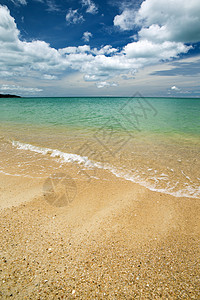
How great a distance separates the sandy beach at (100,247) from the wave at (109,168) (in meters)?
0.38

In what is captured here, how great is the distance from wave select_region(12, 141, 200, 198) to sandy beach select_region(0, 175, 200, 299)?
1.24 ft

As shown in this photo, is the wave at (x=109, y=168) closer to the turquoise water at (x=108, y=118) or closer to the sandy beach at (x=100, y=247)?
the sandy beach at (x=100, y=247)

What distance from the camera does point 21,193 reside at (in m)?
4.68

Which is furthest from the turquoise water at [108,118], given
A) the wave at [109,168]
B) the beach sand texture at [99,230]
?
the beach sand texture at [99,230]

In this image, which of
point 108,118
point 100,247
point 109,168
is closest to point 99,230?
point 100,247

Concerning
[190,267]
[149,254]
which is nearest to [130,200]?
[149,254]

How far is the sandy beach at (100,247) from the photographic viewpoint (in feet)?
7.38

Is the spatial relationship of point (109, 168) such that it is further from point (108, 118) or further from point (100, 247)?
point (108, 118)

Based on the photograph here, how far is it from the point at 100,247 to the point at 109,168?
394 centimetres

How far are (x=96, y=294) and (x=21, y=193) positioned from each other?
3.54 meters

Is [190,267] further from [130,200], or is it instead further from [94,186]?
[94,186]

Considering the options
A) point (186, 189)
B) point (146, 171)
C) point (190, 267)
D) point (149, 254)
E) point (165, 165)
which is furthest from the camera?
point (165, 165)

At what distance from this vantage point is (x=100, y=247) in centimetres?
293

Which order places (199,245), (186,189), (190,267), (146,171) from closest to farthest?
(190,267) < (199,245) < (186,189) < (146,171)
